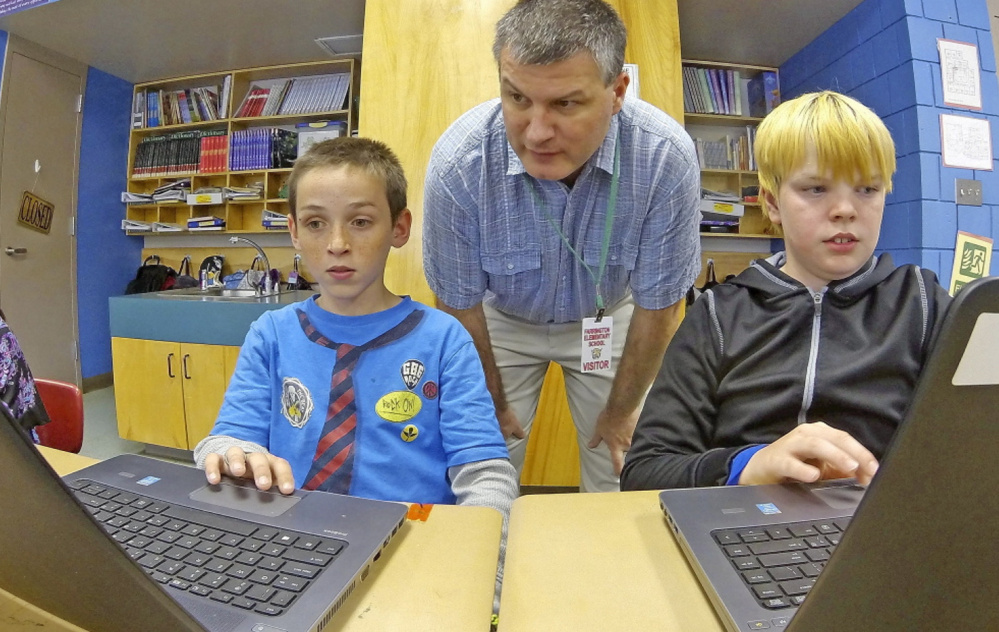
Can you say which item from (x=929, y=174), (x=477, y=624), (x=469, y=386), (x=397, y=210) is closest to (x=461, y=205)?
(x=397, y=210)

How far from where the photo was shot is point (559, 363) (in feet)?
4.73

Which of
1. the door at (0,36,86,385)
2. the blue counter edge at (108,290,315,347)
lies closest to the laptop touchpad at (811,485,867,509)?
the blue counter edge at (108,290,315,347)

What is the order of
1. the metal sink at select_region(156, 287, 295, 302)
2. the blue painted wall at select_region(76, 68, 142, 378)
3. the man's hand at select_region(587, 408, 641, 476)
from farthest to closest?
the blue painted wall at select_region(76, 68, 142, 378), the metal sink at select_region(156, 287, 295, 302), the man's hand at select_region(587, 408, 641, 476)

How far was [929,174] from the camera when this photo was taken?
2.09 meters

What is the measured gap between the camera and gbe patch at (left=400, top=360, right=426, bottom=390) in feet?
2.87

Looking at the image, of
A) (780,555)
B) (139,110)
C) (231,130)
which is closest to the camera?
(780,555)

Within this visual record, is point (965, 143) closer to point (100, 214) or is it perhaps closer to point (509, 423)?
point (509, 423)

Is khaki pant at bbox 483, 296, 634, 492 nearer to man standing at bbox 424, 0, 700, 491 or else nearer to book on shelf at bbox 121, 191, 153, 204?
man standing at bbox 424, 0, 700, 491

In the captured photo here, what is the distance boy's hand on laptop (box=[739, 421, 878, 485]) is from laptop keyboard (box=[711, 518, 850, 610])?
0.17 ft

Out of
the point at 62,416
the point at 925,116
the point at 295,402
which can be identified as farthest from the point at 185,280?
the point at 925,116

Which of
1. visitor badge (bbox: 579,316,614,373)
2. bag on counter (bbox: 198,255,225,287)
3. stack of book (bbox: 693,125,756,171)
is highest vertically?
stack of book (bbox: 693,125,756,171)

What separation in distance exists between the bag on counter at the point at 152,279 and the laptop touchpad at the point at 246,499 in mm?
3607

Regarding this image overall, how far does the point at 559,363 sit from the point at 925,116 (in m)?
2.00

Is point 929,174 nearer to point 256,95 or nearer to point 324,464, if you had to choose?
point 324,464
